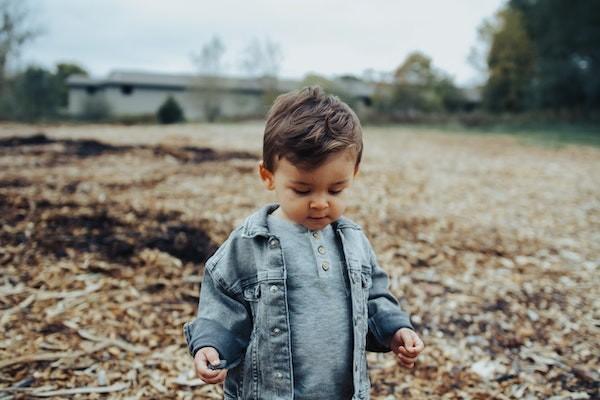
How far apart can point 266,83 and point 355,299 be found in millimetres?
30425

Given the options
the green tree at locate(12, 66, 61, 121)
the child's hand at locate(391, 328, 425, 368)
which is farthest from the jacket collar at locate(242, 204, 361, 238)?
the green tree at locate(12, 66, 61, 121)

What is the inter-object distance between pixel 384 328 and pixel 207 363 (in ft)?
2.10

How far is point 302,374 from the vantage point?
1.57 m

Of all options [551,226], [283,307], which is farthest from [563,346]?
[551,226]

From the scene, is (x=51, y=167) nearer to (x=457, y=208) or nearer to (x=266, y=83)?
(x=457, y=208)

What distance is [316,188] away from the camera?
4.91 ft

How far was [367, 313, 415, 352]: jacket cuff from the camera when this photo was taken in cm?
171

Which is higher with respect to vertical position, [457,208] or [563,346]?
[457,208]

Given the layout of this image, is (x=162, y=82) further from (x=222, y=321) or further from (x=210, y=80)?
(x=222, y=321)

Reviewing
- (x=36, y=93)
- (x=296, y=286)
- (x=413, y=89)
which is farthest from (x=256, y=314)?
(x=36, y=93)

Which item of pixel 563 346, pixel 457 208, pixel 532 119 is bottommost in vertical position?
pixel 563 346

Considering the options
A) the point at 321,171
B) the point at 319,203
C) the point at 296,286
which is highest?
the point at 321,171

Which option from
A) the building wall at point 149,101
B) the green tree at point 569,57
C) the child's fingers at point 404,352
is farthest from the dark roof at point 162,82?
the child's fingers at point 404,352

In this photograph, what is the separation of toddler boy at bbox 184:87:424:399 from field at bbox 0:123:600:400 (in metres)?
1.17
